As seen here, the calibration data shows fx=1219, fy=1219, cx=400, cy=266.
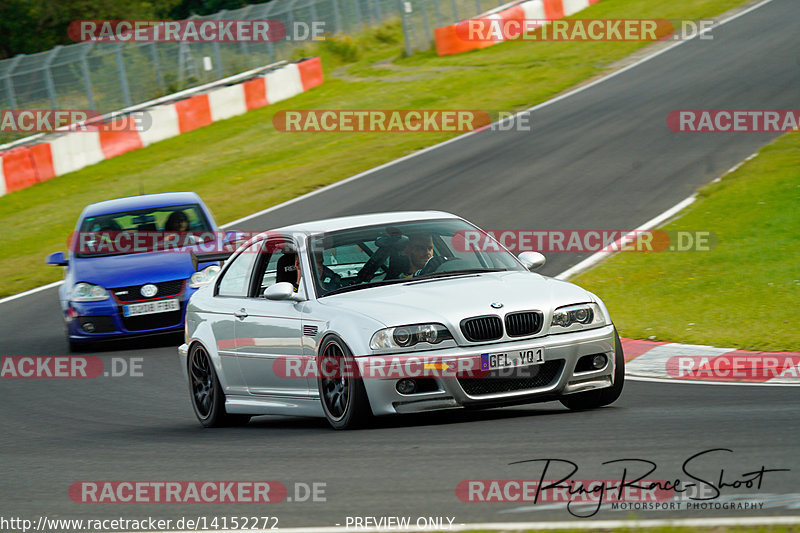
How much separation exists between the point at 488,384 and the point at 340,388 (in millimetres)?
967

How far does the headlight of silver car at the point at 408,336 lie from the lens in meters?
7.31

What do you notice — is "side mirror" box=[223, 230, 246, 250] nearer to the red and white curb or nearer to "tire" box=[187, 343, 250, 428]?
"tire" box=[187, 343, 250, 428]

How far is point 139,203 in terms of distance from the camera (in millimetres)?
15070

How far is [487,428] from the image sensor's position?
7301 millimetres

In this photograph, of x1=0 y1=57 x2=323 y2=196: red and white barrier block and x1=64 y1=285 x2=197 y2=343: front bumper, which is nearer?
x1=64 y1=285 x2=197 y2=343: front bumper

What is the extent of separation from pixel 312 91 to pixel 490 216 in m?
15.5

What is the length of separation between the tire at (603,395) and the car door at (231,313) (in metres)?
2.41

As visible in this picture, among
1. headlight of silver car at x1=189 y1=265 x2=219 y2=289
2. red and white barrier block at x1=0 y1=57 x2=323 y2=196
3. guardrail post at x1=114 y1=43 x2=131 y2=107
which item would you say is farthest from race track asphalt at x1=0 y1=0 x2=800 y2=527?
guardrail post at x1=114 y1=43 x2=131 y2=107

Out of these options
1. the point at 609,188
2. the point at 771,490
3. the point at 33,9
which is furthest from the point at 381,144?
the point at 33,9

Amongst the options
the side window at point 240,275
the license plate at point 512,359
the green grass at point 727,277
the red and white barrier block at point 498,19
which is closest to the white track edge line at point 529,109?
the red and white barrier block at point 498,19

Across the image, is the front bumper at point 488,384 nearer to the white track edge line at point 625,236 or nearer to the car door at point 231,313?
the car door at point 231,313

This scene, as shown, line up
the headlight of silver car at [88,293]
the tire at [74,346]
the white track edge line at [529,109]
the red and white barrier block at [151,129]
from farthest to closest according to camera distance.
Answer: the red and white barrier block at [151,129] < the white track edge line at [529,109] < the tire at [74,346] < the headlight of silver car at [88,293]

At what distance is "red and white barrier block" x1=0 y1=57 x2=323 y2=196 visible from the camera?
2625 centimetres

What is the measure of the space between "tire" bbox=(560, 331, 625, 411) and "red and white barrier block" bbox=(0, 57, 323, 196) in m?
20.1
